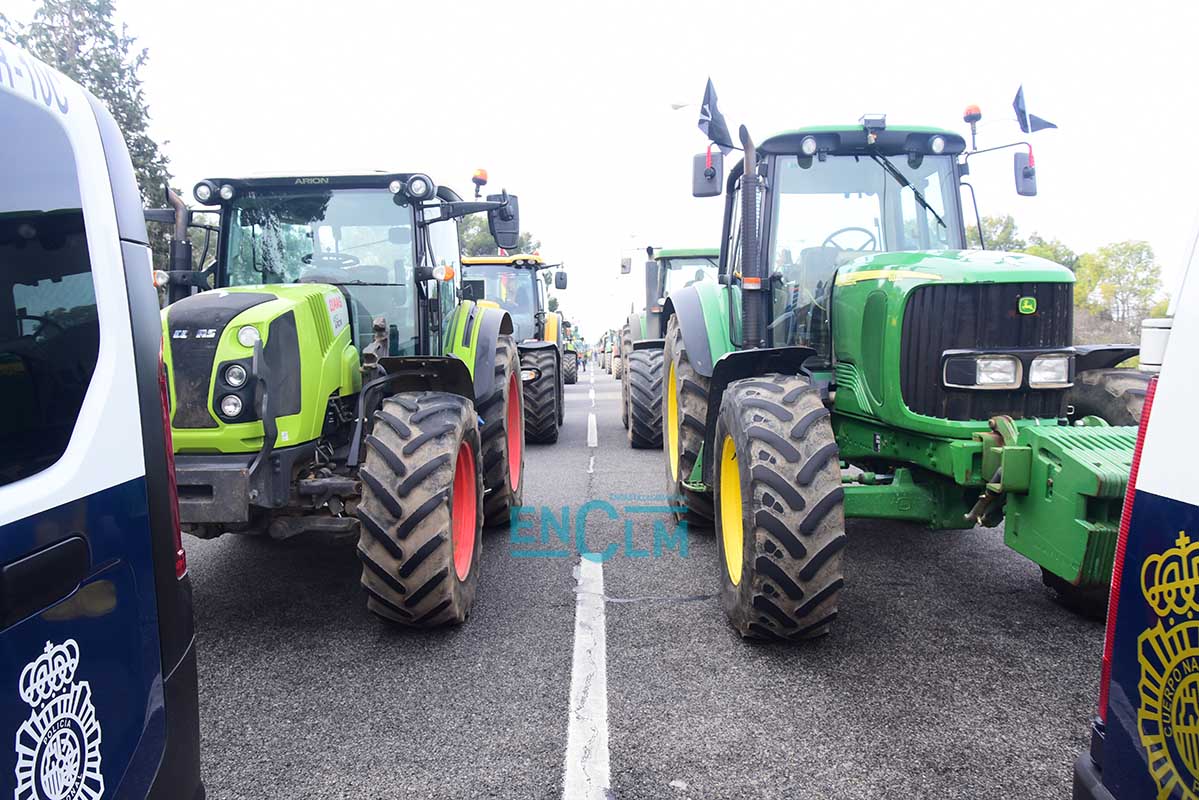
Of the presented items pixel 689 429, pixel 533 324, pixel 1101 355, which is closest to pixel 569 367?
pixel 533 324

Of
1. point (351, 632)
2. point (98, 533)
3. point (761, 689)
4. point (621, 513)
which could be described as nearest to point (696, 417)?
point (621, 513)

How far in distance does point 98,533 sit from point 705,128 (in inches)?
140

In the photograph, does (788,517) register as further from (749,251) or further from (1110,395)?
(1110,395)

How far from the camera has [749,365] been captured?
4559 millimetres

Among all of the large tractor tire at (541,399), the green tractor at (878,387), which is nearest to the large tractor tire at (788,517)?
the green tractor at (878,387)

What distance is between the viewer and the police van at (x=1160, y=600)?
1422mm

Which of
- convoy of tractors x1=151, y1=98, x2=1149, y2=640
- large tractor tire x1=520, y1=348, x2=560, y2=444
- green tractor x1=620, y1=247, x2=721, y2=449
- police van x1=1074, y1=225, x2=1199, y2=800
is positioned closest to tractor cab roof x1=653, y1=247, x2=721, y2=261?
green tractor x1=620, y1=247, x2=721, y2=449

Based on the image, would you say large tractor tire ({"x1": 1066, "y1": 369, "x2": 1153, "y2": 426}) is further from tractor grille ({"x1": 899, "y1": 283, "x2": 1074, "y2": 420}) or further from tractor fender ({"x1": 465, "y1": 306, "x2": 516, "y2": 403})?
tractor fender ({"x1": 465, "y1": 306, "x2": 516, "y2": 403})

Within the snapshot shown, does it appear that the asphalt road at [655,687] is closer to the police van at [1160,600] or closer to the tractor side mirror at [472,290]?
the police van at [1160,600]

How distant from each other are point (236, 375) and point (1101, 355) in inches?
180

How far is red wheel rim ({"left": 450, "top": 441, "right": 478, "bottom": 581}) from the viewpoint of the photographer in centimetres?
423

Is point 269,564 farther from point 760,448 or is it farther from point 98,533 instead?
point 98,533

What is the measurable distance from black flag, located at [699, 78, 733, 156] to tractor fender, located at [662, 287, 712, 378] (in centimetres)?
143

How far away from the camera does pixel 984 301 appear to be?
3.81 m
